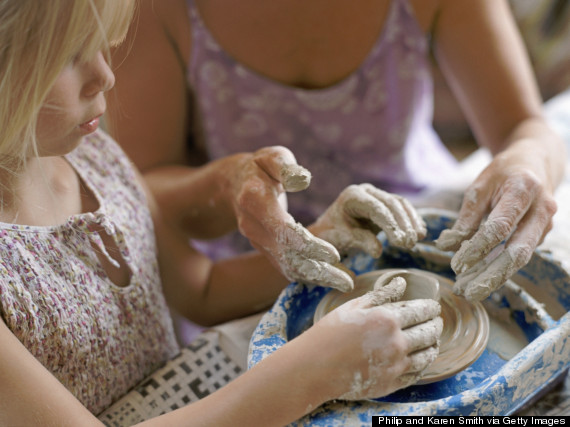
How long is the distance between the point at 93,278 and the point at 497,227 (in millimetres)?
744

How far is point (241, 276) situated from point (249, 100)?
51 cm

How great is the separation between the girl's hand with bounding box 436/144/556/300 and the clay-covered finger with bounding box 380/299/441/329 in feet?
0.42

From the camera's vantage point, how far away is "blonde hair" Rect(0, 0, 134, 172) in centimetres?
77

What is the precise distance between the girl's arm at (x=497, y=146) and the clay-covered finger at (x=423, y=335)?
142 millimetres

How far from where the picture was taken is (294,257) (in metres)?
1.00

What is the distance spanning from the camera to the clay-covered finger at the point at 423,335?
82cm

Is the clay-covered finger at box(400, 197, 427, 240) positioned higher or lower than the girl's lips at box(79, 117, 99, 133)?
lower

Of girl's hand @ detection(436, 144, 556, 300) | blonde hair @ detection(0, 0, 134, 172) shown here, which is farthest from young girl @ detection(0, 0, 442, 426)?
girl's hand @ detection(436, 144, 556, 300)

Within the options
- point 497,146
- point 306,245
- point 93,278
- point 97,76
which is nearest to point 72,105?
point 97,76

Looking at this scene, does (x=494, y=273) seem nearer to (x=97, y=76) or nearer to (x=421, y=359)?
(x=421, y=359)

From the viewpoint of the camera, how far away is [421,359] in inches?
32.4

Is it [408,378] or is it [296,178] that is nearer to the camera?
[408,378]

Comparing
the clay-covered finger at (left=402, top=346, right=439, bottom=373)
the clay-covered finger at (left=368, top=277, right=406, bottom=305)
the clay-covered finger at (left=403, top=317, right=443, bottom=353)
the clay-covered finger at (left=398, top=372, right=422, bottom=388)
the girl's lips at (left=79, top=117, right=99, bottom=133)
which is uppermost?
→ the girl's lips at (left=79, top=117, right=99, bottom=133)

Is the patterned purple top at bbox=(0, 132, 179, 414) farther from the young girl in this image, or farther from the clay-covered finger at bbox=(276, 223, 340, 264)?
the clay-covered finger at bbox=(276, 223, 340, 264)
